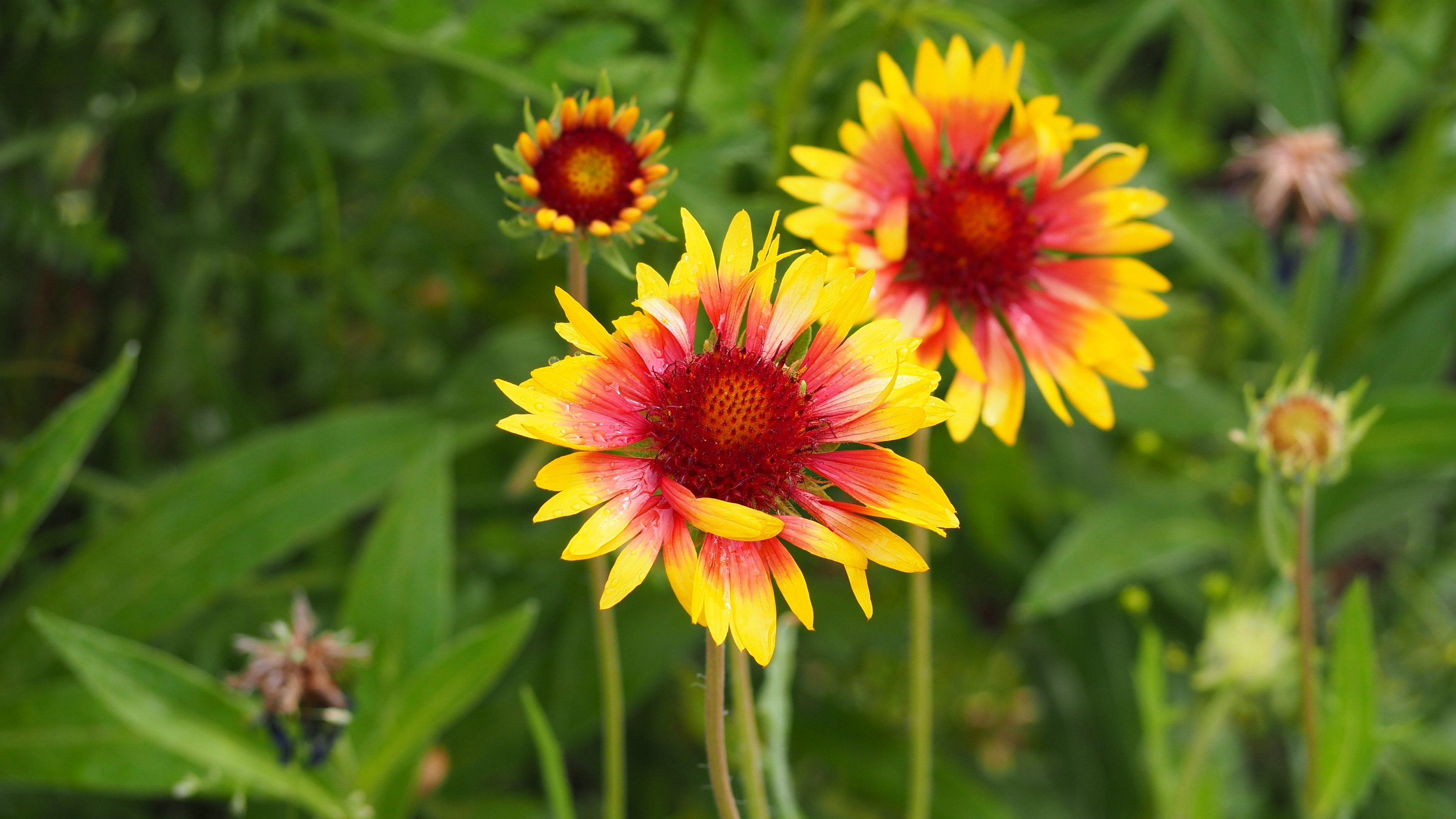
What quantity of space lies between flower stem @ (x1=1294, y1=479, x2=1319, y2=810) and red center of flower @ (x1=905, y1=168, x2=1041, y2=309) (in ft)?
0.81

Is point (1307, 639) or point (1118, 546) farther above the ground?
point (1118, 546)

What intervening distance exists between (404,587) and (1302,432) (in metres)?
0.74

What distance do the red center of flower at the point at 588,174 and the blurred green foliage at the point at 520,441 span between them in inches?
8.8

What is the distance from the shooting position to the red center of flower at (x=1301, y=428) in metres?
0.77

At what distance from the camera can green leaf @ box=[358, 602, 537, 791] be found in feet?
2.58

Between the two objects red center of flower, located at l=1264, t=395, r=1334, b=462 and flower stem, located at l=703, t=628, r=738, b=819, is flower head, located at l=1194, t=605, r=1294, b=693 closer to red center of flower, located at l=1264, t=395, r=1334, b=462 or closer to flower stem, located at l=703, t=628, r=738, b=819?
red center of flower, located at l=1264, t=395, r=1334, b=462

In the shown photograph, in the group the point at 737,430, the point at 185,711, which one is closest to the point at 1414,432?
the point at 737,430

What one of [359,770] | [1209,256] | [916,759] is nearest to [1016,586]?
[1209,256]

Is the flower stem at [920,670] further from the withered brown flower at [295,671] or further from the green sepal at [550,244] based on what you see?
the withered brown flower at [295,671]

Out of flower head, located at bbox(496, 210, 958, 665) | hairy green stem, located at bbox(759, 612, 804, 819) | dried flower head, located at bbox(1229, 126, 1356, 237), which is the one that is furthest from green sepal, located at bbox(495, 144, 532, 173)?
dried flower head, located at bbox(1229, 126, 1356, 237)

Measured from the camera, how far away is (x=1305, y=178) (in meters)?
1.12

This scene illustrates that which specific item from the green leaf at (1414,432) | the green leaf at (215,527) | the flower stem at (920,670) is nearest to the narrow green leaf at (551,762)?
the flower stem at (920,670)

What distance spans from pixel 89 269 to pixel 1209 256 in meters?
1.24

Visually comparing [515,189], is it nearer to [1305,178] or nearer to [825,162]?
[825,162]
